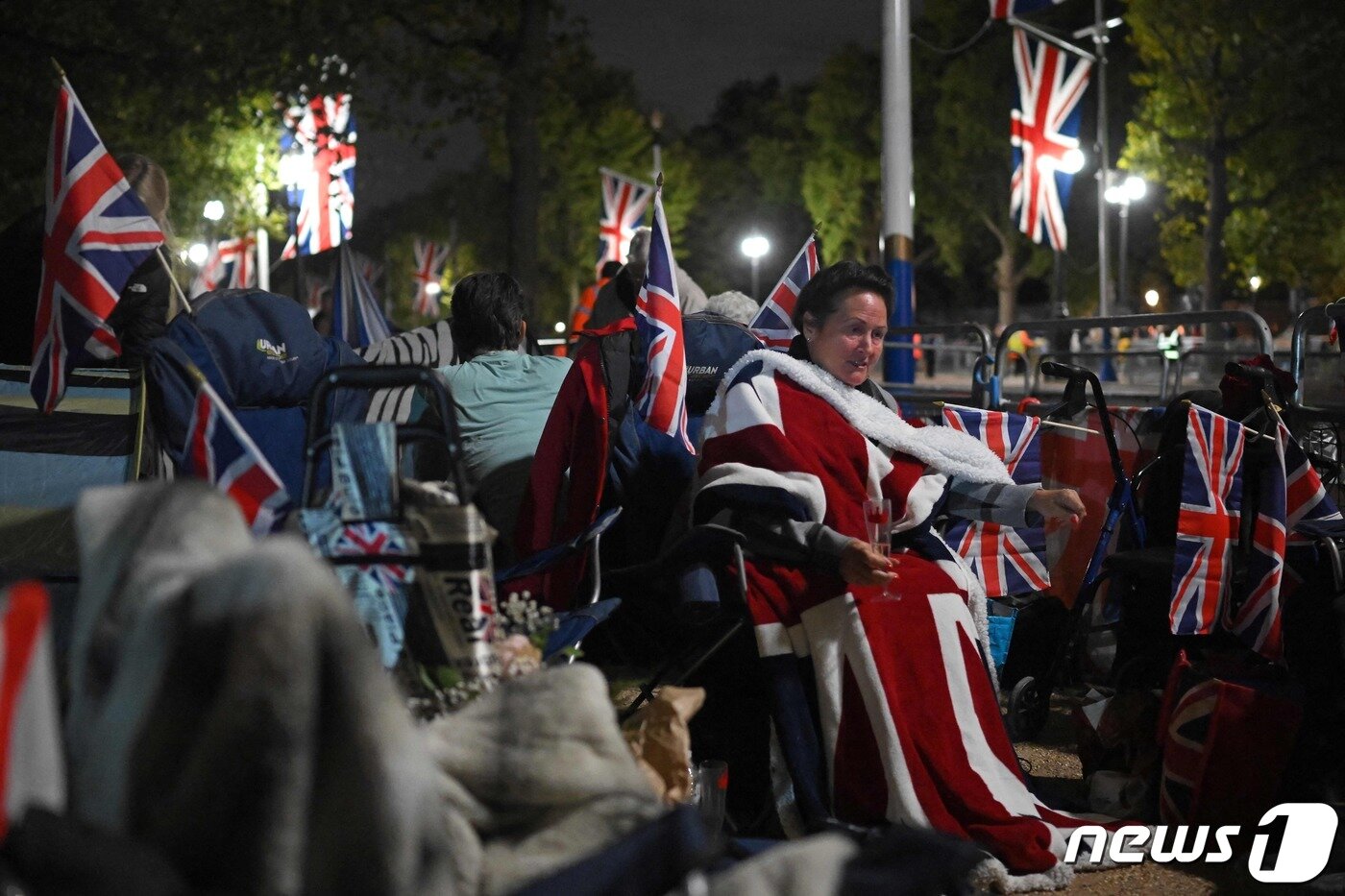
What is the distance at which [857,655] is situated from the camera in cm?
442

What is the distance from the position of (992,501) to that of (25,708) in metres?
3.55

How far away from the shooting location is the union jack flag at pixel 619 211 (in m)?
21.0

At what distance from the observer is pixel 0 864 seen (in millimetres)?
2023

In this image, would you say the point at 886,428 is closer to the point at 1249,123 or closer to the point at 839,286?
the point at 839,286

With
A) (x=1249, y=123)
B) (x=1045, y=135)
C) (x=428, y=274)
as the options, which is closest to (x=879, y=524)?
(x=1045, y=135)

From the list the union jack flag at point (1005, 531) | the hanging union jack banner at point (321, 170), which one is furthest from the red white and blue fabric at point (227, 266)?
the union jack flag at point (1005, 531)

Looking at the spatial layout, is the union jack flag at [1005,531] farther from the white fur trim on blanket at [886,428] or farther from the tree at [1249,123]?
the tree at [1249,123]

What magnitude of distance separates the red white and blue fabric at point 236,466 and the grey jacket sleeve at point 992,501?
2.46m

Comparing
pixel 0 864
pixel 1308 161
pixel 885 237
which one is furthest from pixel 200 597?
pixel 1308 161

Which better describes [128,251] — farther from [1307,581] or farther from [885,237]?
[885,237]

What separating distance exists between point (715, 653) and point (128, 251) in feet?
7.94

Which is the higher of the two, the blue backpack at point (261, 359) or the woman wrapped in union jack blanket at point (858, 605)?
the blue backpack at point (261, 359)

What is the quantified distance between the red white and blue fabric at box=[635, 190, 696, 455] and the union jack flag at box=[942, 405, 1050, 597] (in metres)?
1.55

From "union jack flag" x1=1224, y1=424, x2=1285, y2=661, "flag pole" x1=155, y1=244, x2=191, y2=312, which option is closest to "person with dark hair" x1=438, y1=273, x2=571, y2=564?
"flag pole" x1=155, y1=244, x2=191, y2=312
